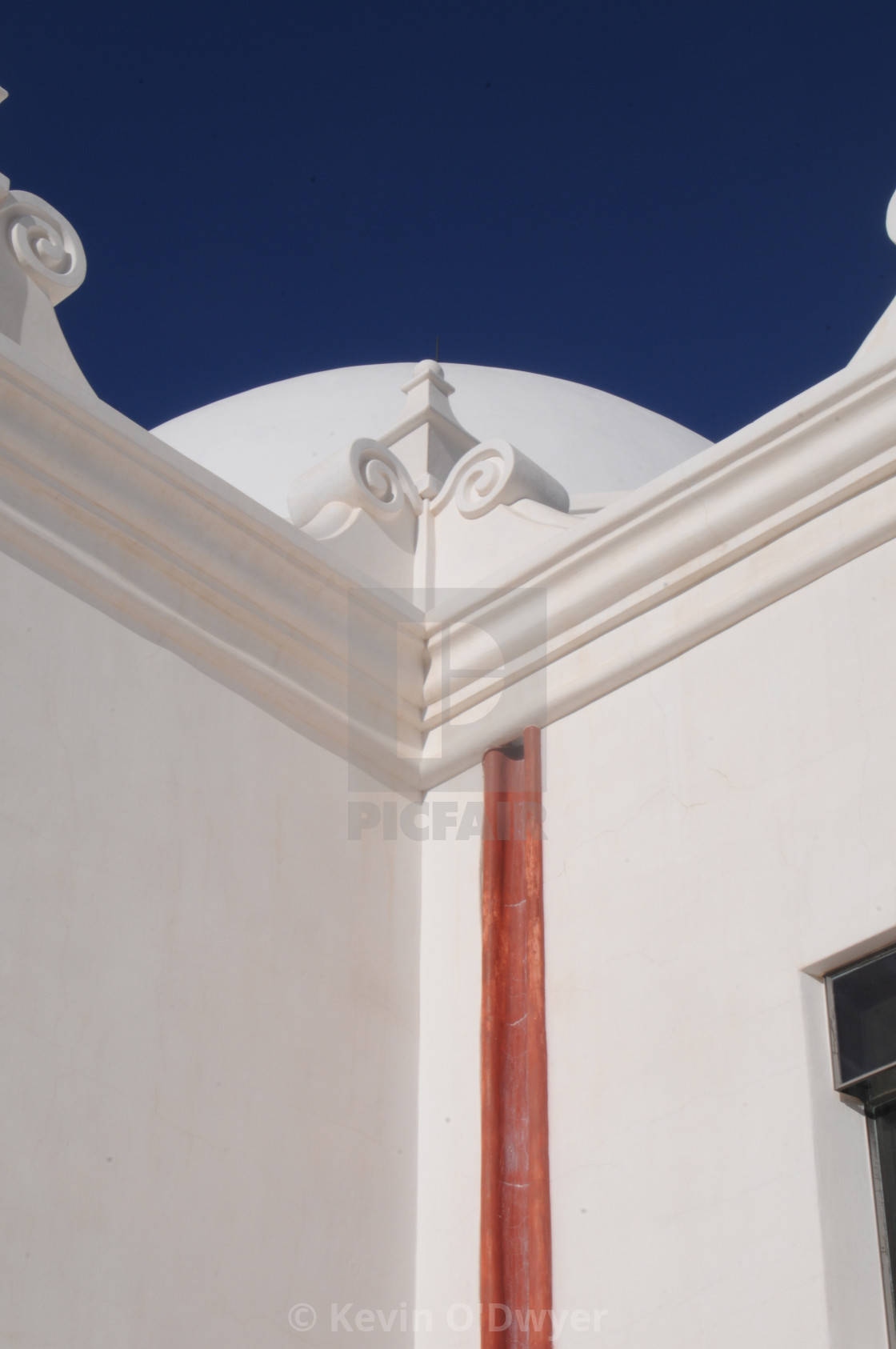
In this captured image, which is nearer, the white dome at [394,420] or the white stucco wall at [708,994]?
the white stucco wall at [708,994]

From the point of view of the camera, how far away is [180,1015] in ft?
13.3

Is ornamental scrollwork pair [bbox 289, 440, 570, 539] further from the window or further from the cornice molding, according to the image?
the window

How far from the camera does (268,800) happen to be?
15.0 feet

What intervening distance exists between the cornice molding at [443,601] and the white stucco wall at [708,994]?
17 cm

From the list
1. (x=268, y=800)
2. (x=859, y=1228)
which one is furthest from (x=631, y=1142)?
(x=268, y=800)

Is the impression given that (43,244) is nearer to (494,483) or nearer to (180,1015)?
(494,483)

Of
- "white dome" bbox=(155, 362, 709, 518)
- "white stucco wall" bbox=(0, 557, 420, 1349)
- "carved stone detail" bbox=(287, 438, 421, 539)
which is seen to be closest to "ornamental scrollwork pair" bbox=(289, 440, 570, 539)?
"carved stone detail" bbox=(287, 438, 421, 539)

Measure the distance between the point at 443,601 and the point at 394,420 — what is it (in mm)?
2097

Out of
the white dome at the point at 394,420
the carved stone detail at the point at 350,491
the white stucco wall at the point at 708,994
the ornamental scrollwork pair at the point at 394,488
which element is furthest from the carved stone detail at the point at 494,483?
the white dome at the point at 394,420

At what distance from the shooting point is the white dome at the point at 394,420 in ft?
24.7

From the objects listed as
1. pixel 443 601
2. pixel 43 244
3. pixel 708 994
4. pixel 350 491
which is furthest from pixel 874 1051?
pixel 43 244

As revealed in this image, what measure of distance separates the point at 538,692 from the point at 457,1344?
1752 mm

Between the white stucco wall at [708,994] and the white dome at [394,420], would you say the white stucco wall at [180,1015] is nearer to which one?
the white stucco wall at [708,994]

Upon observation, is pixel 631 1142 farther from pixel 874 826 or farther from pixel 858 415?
pixel 858 415
